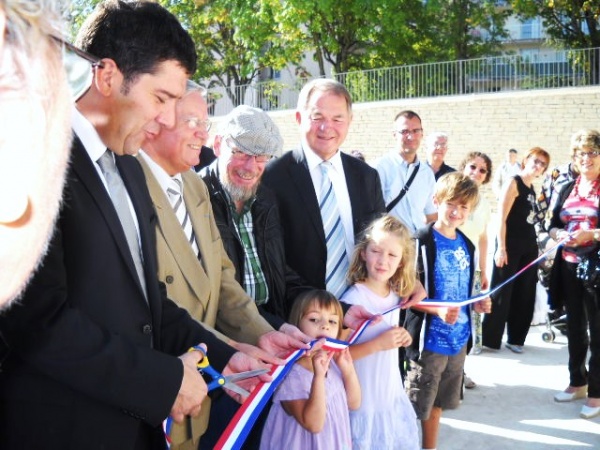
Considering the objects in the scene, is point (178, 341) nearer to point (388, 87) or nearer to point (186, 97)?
point (186, 97)

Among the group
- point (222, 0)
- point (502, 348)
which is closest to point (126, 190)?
point (502, 348)

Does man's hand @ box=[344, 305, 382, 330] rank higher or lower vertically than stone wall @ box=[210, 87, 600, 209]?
lower

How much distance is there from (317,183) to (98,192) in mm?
2155

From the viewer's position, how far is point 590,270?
16.8 feet

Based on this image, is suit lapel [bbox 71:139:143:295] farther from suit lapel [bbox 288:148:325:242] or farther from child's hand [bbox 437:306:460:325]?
child's hand [bbox 437:306:460:325]

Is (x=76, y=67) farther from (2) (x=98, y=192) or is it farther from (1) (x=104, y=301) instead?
(1) (x=104, y=301)

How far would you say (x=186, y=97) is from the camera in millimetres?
2738

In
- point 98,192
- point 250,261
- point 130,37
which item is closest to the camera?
point 98,192

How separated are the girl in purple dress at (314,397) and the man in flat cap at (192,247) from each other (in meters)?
0.36

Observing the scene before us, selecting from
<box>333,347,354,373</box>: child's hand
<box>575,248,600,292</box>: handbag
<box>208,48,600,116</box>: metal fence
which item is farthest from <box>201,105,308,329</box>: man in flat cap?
<box>208,48,600,116</box>: metal fence

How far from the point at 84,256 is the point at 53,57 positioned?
34.9 inches

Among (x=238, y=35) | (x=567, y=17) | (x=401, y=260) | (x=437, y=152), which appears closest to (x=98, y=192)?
(x=401, y=260)

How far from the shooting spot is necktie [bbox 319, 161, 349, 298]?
3639 millimetres

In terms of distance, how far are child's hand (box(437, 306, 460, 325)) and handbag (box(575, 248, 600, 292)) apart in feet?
4.91
